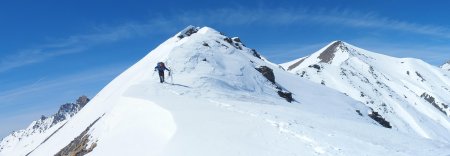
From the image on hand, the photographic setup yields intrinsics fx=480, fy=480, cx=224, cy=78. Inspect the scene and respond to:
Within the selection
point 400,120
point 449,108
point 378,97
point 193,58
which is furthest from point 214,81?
point 449,108

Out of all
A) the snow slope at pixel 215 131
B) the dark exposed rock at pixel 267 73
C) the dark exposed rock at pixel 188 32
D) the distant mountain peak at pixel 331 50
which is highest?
the distant mountain peak at pixel 331 50

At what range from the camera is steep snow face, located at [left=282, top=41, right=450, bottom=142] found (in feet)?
426

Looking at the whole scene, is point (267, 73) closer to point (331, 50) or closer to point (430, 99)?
point (430, 99)

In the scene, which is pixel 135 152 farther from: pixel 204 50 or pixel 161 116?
pixel 204 50

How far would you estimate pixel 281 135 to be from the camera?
69.1ft

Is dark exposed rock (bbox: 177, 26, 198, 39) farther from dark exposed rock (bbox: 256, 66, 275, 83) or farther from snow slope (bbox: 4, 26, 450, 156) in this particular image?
snow slope (bbox: 4, 26, 450, 156)

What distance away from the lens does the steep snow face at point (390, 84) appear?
12988 centimetres

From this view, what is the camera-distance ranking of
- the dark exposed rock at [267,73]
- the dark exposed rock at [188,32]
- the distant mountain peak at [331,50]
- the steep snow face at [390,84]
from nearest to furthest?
the dark exposed rock at [267,73] → the dark exposed rock at [188,32] → the steep snow face at [390,84] → the distant mountain peak at [331,50]

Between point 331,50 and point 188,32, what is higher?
point 331,50

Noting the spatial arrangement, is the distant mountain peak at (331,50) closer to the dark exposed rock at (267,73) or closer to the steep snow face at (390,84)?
the steep snow face at (390,84)

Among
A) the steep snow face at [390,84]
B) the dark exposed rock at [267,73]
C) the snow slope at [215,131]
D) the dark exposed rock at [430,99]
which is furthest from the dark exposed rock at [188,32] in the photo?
the dark exposed rock at [430,99]

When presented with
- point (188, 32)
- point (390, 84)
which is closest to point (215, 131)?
point (188, 32)

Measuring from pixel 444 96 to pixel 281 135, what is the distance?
168 metres

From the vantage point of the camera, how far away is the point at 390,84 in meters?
163
